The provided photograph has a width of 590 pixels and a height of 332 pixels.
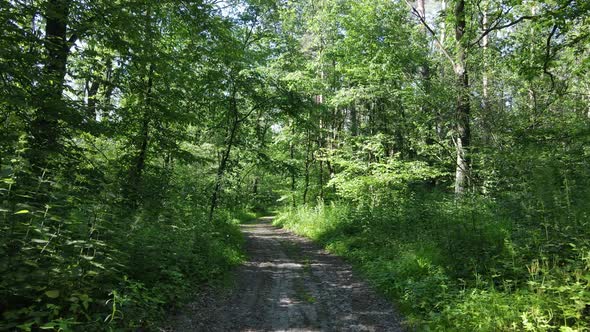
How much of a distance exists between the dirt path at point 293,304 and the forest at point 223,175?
41 cm

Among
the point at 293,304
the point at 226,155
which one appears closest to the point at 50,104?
the point at 293,304

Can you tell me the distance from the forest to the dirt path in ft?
1.35

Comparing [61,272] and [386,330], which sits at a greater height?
[61,272]

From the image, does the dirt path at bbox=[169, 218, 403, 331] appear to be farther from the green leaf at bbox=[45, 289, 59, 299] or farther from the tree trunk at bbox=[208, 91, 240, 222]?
the tree trunk at bbox=[208, 91, 240, 222]

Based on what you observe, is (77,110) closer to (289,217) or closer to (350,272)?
(350,272)

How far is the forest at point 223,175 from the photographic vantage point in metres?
4.41

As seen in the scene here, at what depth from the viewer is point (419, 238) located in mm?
9352

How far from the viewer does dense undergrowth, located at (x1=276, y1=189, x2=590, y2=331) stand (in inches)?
188

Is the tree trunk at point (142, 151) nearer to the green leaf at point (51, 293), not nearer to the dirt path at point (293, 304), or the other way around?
the dirt path at point (293, 304)

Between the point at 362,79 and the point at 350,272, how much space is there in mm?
11229

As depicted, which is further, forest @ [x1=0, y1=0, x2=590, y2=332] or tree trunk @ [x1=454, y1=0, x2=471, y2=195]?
tree trunk @ [x1=454, y1=0, x2=471, y2=195]

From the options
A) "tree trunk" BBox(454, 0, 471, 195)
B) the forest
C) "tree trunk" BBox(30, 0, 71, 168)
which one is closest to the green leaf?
the forest

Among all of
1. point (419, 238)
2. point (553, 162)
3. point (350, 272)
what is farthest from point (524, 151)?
point (350, 272)

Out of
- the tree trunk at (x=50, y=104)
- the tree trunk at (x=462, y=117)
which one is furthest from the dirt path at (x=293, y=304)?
the tree trunk at (x=462, y=117)
